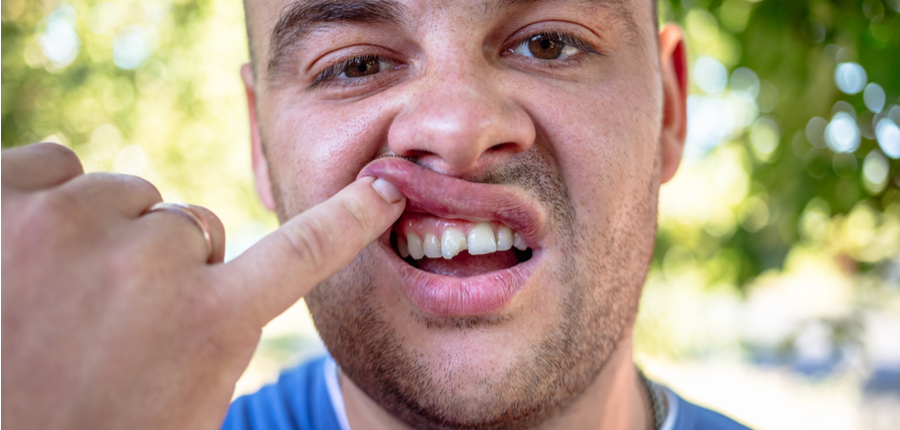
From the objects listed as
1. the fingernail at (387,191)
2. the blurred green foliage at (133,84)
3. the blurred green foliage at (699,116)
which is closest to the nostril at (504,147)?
the fingernail at (387,191)

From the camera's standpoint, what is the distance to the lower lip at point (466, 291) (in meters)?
1.48

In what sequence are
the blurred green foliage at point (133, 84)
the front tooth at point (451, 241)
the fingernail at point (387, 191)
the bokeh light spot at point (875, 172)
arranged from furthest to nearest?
the blurred green foliage at point (133, 84), the bokeh light spot at point (875, 172), the front tooth at point (451, 241), the fingernail at point (387, 191)

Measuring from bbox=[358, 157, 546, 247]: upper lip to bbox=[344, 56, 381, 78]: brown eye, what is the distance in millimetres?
334

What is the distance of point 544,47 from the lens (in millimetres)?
1648

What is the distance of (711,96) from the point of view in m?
4.91

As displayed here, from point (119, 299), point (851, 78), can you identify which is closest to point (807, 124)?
point (851, 78)

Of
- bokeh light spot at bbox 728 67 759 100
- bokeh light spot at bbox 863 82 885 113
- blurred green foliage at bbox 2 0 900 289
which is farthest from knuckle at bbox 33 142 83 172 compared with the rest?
Result: bokeh light spot at bbox 863 82 885 113

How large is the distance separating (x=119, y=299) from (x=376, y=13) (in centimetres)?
95

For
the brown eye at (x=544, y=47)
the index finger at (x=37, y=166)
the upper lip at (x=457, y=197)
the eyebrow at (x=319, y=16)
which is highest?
the eyebrow at (x=319, y=16)

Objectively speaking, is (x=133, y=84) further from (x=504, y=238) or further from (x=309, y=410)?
(x=504, y=238)

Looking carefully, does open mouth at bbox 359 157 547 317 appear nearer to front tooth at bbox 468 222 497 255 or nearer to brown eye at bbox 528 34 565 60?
front tooth at bbox 468 222 497 255

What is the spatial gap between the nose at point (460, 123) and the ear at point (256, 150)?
775 millimetres

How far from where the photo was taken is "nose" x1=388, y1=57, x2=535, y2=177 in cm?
139

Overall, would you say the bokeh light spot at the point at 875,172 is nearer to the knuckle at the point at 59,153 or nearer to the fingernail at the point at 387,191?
the fingernail at the point at 387,191
